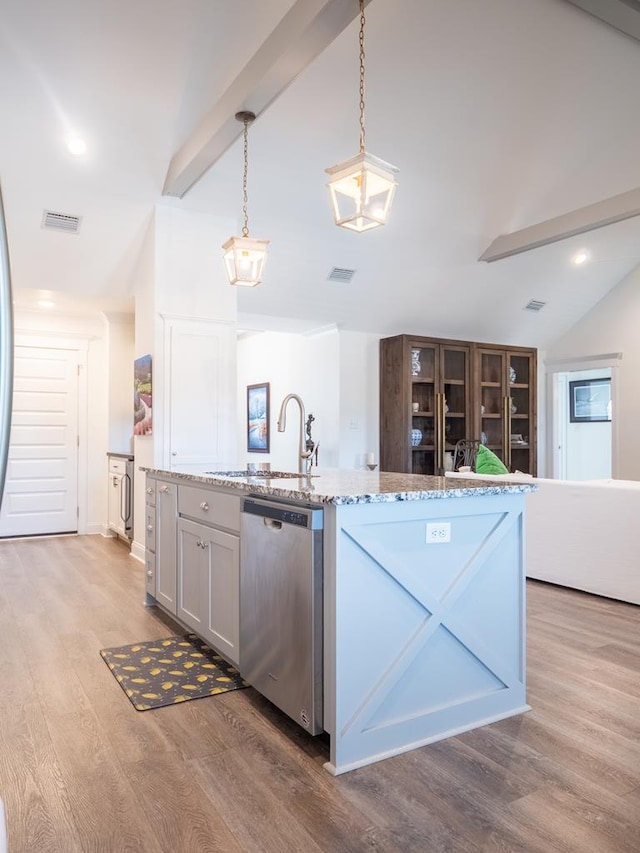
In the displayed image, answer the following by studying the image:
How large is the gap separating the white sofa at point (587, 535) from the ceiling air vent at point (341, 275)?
2.71 meters

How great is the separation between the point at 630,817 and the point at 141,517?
14.3 ft

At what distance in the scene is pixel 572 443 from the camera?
8953 millimetres

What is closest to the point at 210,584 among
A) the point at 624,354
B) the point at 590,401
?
the point at 624,354

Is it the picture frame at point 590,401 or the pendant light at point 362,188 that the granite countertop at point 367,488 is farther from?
the picture frame at point 590,401

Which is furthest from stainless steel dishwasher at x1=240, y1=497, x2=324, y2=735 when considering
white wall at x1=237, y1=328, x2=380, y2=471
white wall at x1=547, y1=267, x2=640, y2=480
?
white wall at x1=547, y1=267, x2=640, y2=480

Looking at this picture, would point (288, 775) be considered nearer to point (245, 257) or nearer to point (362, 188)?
point (362, 188)

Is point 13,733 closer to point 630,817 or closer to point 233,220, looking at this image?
point 630,817

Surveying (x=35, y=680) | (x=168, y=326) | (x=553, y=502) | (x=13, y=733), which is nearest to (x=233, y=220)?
(x=168, y=326)

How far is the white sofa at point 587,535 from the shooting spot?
3.83 meters

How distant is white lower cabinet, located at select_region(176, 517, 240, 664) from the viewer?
2.63m

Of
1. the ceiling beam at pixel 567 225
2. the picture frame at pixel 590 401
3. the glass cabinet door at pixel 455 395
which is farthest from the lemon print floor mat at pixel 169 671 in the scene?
the picture frame at pixel 590 401

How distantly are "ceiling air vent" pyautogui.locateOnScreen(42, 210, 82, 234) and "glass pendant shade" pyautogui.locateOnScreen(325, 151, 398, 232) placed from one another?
315 centimetres

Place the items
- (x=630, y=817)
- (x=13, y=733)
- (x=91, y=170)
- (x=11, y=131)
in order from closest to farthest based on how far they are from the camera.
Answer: (x=630, y=817) < (x=13, y=733) < (x=11, y=131) < (x=91, y=170)

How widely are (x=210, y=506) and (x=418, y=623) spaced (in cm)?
117
